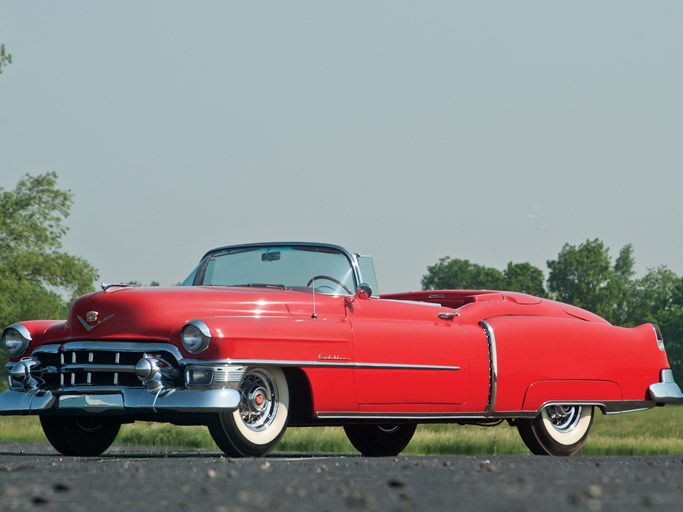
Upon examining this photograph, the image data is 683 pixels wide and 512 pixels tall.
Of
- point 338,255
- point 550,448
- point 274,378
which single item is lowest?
point 550,448

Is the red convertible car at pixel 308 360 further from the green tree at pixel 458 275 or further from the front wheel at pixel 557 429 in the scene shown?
the green tree at pixel 458 275

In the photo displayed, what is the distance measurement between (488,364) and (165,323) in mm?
3376

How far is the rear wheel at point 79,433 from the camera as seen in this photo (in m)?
11.2

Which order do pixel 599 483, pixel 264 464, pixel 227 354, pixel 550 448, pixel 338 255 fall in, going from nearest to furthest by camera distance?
pixel 599 483, pixel 264 464, pixel 227 354, pixel 338 255, pixel 550 448

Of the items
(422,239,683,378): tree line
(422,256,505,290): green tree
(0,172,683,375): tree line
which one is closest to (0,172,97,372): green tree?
(0,172,683,375): tree line

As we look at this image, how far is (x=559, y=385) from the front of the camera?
1241 cm

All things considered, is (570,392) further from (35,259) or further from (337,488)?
(35,259)

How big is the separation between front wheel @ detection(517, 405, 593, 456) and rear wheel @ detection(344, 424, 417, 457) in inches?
51.2

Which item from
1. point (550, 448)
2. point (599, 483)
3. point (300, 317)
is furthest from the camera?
point (550, 448)

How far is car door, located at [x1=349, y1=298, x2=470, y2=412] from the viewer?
10695 mm

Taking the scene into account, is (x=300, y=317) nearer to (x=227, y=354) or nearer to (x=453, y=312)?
(x=227, y=354)

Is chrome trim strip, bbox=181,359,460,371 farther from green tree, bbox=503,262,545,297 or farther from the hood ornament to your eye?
green tree, bbox=503,262,545,297

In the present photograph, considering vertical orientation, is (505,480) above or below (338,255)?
below

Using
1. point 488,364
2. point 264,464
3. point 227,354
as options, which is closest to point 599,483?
point 264,464
